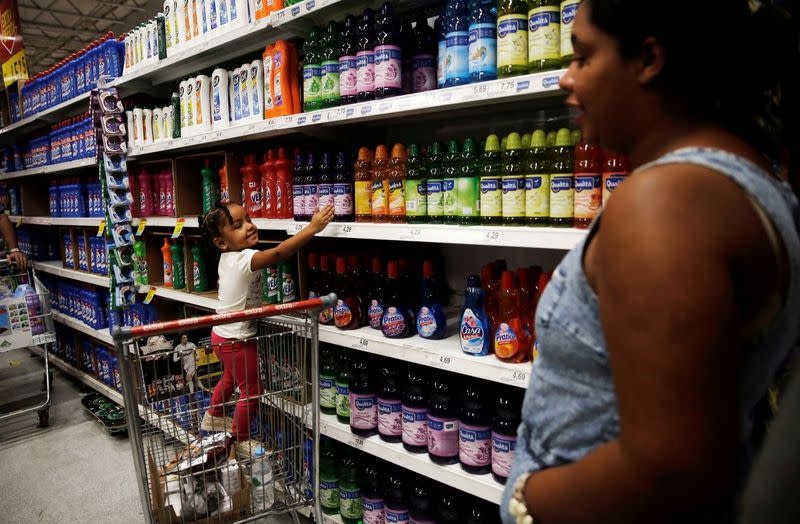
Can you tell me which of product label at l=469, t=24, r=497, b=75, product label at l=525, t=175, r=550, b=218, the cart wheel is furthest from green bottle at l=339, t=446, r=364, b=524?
the cart wheel

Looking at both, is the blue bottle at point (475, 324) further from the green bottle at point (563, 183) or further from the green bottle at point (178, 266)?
the green bottle at point (178, 266)

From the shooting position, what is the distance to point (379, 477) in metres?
2.42

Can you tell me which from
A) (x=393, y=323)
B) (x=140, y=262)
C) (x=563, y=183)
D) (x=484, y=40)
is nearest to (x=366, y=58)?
(x=484, y=40)

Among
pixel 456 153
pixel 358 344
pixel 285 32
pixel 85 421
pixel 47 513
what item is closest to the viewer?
pixel 456 153

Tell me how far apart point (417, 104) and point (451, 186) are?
319mm

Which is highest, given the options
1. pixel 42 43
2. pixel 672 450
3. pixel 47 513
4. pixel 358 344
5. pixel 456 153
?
pixel 42 43

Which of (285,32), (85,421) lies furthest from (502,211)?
(85,421)

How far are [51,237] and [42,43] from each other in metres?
11.8

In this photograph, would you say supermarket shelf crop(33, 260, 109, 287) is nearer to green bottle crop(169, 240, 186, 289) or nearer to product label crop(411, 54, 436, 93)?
green bottle crop(169, 240, 186, 289)

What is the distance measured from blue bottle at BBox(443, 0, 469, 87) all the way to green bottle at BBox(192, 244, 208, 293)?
2.13 metres

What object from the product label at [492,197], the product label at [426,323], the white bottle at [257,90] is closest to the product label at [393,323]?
the product label at [426,323]

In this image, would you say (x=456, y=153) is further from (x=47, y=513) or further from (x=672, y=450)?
(x=47, y=513)

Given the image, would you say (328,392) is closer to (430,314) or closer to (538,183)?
(430,314)

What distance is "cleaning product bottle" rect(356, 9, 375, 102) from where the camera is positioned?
2.12m
